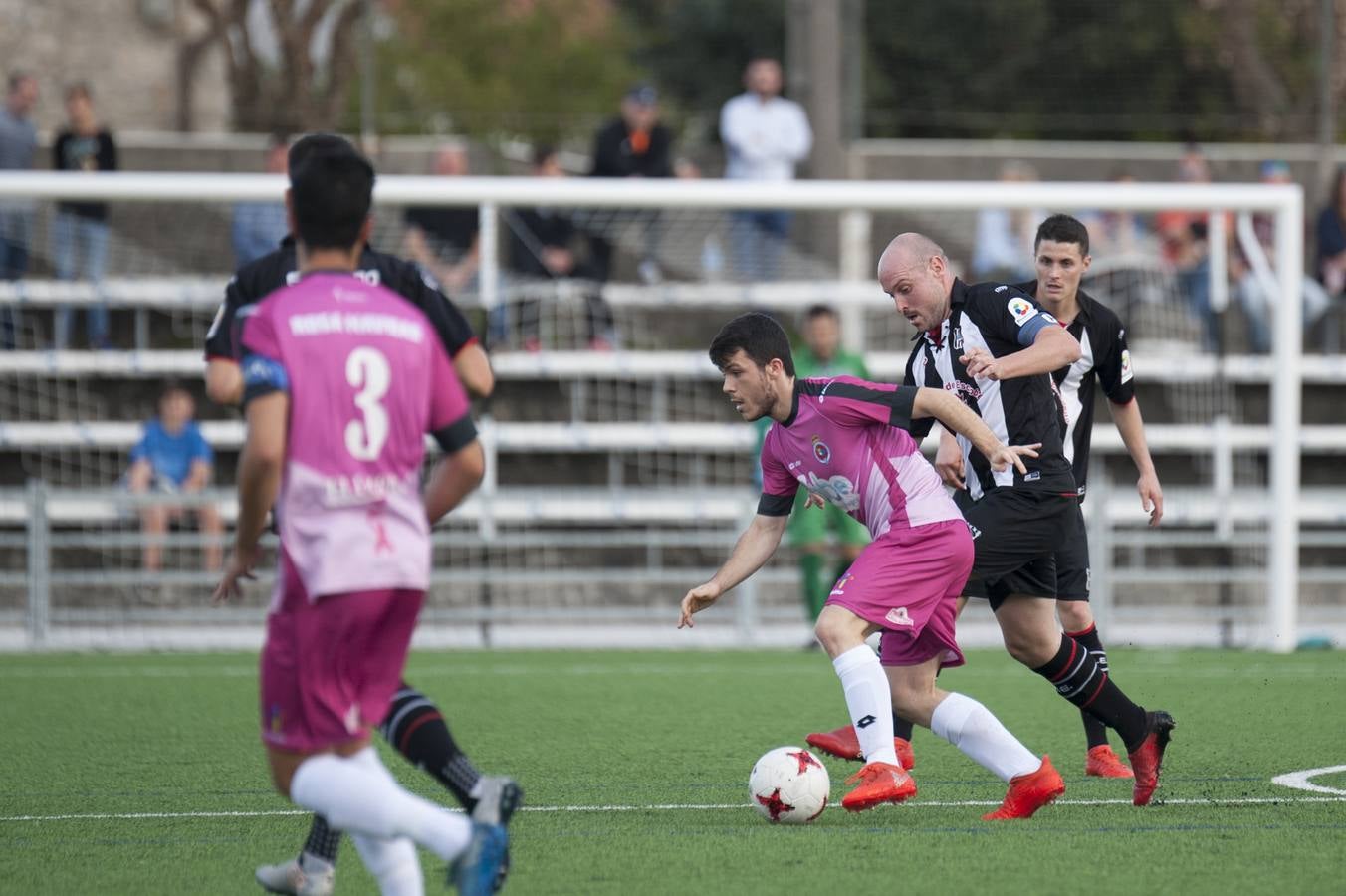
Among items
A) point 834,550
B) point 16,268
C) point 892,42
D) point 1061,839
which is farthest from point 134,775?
point 892,42

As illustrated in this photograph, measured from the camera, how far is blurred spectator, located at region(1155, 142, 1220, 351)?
44.3 ft

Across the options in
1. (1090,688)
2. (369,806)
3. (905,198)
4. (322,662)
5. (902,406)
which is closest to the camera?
(369,806)

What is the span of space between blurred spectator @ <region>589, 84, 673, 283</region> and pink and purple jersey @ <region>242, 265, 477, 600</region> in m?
10.1

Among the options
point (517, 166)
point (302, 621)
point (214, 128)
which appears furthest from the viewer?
point (214, 128)

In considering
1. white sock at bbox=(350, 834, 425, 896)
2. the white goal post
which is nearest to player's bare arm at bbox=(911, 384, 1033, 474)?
white sock at bbox=(350, 834, 425, 896)

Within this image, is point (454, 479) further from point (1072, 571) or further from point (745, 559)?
point (1072, 571)

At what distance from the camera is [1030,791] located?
18.0ft

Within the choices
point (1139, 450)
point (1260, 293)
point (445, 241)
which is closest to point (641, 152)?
point (445, 241)

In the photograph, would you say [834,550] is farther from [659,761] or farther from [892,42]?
[892,42]

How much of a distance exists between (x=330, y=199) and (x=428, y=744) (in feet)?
4.82

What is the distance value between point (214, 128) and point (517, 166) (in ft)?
27.0

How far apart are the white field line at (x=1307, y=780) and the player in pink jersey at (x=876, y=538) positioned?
1.14 metres

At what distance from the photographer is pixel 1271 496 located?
1184 cm

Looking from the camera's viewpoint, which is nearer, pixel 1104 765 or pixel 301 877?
pixel 301 877
